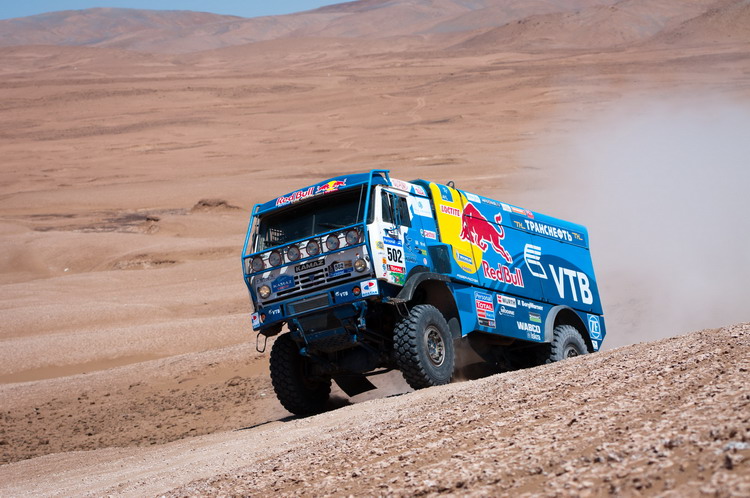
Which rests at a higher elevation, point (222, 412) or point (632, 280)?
point (632, 280)

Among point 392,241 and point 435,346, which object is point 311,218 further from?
point 435,346

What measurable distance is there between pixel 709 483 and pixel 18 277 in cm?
3079

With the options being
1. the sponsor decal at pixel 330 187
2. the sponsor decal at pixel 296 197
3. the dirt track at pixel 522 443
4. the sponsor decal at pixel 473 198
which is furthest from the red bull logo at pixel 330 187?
the dirt track at pixel 522 443

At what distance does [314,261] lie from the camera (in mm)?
11719

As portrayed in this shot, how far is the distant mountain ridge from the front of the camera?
336 ft

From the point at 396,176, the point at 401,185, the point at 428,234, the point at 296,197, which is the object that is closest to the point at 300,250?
the point at 296,197

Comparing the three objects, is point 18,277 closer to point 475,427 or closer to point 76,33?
point 475,427

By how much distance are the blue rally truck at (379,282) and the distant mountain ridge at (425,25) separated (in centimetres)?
8308

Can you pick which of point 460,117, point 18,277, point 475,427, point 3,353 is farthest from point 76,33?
point 475,427

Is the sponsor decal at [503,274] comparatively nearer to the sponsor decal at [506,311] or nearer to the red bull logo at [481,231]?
the red bull logo at [481,231]

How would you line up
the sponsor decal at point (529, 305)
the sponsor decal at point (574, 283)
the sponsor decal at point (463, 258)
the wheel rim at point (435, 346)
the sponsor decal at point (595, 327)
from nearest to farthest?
the wheel rim at point (435, 346), the sponsor decal at point (463, 258), the sponsor decal at point (529, 305), the sponsor decal at point (574, 283), the sponsor decal at point (595, 327)

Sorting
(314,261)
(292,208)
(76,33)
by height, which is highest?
(76,33)

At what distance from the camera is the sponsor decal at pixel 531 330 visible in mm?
13990

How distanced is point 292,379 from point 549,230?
5503 mm
